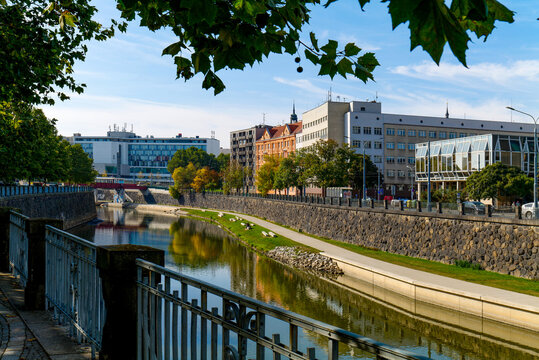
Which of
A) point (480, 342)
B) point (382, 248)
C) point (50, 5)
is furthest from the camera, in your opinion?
point (382, 248)

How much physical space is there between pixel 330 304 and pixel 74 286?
2212 centimetres

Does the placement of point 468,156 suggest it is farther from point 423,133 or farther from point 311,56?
point 311,56

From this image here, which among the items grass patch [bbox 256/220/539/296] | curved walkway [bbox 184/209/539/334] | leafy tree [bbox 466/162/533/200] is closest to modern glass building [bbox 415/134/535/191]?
leafy tree [bbox 466/162/533/200]

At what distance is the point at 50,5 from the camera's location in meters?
11.8

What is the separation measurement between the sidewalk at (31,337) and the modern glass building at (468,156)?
70223 mm

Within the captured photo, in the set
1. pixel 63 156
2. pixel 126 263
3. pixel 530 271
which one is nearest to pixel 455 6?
pixel 126 263

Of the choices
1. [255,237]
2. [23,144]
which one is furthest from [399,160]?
[23,144]

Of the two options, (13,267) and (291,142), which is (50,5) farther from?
(291,142)

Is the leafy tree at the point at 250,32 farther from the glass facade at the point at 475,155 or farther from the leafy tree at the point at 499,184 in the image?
the glass facade at the point at 475,155

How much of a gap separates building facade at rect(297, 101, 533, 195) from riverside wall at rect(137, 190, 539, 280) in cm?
3920

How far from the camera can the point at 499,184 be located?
56.0m

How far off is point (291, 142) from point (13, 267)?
109 meters

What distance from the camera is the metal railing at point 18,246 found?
10555 mm

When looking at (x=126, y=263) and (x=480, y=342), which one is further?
(x=480, y=342)
